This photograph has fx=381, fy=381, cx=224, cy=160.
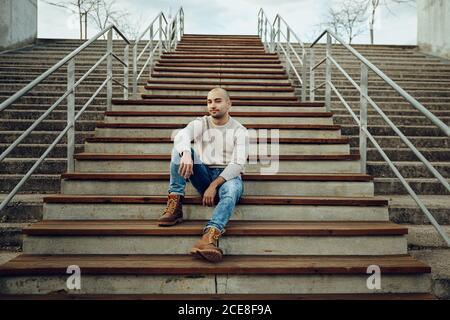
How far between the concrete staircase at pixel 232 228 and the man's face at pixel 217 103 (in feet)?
2.10

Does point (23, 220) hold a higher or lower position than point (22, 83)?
lower

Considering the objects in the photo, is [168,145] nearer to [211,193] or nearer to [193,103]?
[193,103]

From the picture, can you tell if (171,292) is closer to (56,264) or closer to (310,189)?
(56,264)

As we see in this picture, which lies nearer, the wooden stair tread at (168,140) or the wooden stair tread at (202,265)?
the wooden stair tread at (202,265)

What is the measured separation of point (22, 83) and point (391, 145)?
17.1 feet

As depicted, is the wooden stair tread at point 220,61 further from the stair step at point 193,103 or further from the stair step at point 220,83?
the stair step at point 193,103

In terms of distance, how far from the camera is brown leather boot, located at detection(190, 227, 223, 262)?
2.28m

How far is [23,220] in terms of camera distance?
2.93 m

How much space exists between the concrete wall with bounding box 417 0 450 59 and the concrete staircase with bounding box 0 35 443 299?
566 centimetres

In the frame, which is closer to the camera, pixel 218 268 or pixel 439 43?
pixel 218 268

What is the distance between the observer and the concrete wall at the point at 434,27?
8.07m

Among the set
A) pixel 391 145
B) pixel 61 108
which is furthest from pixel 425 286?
pixel 61 108

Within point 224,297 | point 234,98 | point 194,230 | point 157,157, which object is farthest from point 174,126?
point 224,297

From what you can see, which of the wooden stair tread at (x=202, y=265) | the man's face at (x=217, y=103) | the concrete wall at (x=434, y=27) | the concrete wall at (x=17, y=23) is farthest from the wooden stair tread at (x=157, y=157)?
the concrete wall at (x=434, y=27)
